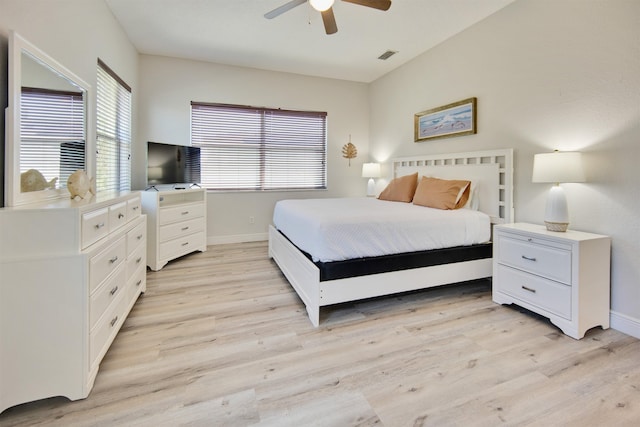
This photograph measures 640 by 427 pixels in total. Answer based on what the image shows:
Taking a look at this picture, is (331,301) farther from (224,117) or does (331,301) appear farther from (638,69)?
(224,117)

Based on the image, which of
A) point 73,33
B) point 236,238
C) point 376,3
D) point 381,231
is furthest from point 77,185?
point 236,238

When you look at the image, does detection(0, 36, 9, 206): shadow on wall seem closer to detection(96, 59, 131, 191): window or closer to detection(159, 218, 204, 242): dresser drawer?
detection(96, 59, 131, 191): window

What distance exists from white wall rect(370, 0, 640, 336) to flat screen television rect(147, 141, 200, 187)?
3526mm

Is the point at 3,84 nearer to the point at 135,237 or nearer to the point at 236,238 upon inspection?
the point at 135,237

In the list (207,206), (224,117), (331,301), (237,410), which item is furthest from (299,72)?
(237,410)

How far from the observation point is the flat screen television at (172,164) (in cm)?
372

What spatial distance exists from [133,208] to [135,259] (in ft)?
1.34

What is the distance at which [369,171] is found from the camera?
495 centimetres

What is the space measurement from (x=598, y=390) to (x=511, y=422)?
0.61m

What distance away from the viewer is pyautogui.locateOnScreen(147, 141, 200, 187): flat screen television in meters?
3.72

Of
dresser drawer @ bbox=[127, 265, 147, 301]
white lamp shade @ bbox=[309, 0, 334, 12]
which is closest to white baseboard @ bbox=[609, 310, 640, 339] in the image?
white lamp shade @ bbox=[309, 0, 334, 12]

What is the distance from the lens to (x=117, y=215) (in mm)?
1969

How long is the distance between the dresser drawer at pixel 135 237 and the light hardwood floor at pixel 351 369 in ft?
1.71

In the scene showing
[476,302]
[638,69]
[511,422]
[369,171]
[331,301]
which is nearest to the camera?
[511,422]
